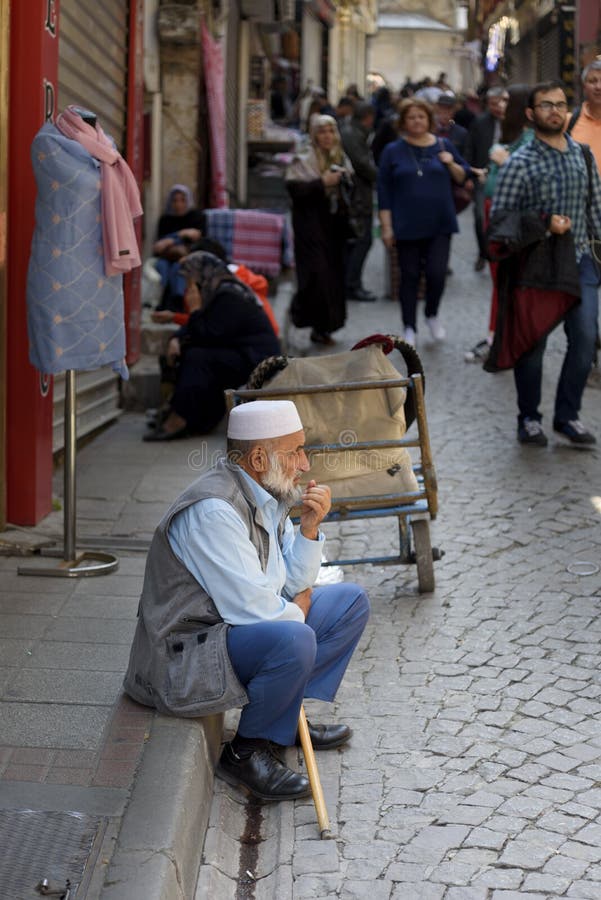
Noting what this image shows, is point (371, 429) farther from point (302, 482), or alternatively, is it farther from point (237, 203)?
point (237, 203)

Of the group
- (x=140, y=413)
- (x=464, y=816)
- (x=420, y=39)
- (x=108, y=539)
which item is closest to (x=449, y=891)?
(x=464, y=816)

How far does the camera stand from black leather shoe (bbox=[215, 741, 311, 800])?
4043 millimetres

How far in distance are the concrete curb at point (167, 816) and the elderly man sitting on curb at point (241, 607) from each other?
95 mm

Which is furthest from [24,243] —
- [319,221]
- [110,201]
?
[319,221]

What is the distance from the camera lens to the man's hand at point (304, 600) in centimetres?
420

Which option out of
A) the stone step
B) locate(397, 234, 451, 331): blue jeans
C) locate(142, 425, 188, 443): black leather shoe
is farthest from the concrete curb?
locate(397, 234, 451, 331): blue jeans

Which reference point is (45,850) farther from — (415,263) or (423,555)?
(415,263)

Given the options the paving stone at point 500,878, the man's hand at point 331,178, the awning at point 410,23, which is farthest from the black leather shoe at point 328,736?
the awning at point 410,23

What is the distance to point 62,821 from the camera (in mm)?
3439

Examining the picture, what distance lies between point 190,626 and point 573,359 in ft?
15.7

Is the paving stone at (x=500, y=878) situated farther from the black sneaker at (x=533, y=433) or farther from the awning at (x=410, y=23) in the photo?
the awning at (x=410, y=23)

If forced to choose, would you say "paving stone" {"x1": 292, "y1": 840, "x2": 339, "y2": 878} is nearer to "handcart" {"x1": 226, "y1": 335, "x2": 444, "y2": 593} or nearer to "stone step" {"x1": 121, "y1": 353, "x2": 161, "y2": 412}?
"handcart" {"x1": 226, "y1": 335, "x2": 444, "y2": 593}

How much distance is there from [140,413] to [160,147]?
5.23m

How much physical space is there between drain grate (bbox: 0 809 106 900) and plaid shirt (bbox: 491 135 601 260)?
5.32 m
